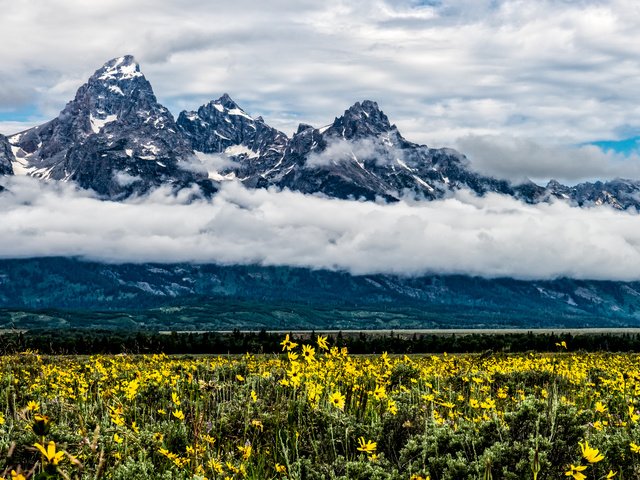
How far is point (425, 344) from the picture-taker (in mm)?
155875

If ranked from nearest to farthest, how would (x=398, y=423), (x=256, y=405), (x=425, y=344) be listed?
1. (x=398, y=423)
2. (x=256, y=405)
3. (x=425, y=344)

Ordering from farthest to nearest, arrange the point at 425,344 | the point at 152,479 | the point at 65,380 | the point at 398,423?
the point at 425,344
the point at 65,380
the point at 398,423
the point at 152,479

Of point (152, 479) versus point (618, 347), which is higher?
point (152, 479)

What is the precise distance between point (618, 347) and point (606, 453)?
165m

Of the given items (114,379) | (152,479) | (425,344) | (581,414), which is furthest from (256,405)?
(425,344)

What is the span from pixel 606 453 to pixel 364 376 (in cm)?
699

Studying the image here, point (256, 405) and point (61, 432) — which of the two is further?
point (256, 405)

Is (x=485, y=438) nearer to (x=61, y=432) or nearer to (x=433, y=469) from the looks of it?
(x=433, y=469)

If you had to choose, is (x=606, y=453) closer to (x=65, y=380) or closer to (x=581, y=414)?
(x=581, y=414)

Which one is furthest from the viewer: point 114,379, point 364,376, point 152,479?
point 114,379

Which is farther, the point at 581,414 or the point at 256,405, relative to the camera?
the point at 256,405

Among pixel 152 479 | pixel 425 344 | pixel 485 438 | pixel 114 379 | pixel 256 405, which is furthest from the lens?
pixel 425 344

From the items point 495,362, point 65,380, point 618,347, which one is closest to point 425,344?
point 618,347

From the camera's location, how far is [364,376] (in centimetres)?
1672
